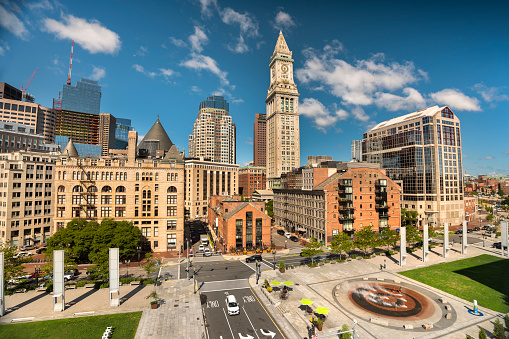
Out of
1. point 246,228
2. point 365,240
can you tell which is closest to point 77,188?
point 246,228

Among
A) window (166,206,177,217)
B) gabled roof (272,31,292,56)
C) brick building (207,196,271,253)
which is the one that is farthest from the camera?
gabled roof (272,31,292,56)

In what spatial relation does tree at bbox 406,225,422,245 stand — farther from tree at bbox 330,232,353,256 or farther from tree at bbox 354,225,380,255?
tree at bbox 330,232,353,256

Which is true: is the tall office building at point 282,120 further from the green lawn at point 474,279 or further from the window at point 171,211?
the green lawn at point 474,279

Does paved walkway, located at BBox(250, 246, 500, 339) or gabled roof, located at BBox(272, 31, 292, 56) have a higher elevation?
gabled roof, located at BBox(272, 31, 292, 56)

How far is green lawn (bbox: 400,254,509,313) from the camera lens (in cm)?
4300

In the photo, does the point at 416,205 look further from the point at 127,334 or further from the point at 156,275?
the point at 127,334

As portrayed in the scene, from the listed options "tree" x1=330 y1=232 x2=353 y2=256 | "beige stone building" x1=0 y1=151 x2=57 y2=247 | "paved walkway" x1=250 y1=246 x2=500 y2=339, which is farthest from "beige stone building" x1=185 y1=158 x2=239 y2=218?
"paved walkway" x1=250 y1=246 x2=500 y2=339

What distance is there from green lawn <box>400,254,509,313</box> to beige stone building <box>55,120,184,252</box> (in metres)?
63.1

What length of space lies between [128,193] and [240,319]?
171 ft

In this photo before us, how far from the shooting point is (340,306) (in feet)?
130

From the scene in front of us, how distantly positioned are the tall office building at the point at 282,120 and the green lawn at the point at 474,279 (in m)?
120

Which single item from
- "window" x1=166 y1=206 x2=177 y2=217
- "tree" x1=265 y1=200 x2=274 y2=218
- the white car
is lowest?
the white car

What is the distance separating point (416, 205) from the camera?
115688 millimetres

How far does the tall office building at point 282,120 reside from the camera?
179 m
